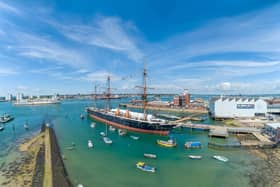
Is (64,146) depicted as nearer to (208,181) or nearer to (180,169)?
(180,169)

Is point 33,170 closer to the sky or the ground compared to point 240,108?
closer to the ground

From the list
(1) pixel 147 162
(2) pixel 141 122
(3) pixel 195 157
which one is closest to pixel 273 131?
(3) pixel 195 157

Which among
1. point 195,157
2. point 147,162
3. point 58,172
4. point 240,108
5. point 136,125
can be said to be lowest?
point 147,162

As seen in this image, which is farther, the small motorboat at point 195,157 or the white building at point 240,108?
the white building at point 240,108

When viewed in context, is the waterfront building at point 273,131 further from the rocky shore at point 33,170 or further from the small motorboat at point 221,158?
the rocky shore at point 33,170

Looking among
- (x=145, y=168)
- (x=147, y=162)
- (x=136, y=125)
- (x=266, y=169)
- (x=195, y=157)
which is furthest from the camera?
(x=136, y=125)

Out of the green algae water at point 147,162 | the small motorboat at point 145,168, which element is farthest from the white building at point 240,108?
the small motorboat at point 145,168

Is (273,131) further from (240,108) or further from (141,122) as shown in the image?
(141,122)

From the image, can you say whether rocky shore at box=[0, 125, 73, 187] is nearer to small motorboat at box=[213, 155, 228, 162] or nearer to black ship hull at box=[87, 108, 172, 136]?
black ship hull at box=[87, 108, 172, 136]
